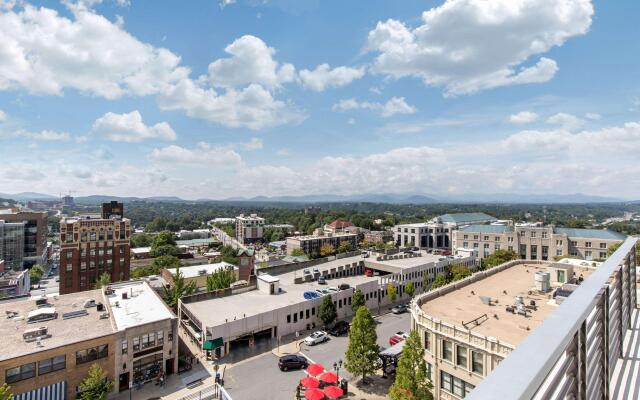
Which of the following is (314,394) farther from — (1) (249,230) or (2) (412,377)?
(1) (249,230)

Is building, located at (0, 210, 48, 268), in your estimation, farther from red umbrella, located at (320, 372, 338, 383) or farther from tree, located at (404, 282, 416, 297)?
red umbrella, located at (320, 372, 338, 383)

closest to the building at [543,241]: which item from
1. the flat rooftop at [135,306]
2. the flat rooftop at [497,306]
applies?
the flat rooftop at [497,306]

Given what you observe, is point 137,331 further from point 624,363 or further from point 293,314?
point 624,363

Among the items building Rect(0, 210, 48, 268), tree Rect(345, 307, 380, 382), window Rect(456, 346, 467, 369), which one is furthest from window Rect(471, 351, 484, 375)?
building Rect(0, 210, 48, 268)

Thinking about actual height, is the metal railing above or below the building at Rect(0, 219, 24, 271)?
above

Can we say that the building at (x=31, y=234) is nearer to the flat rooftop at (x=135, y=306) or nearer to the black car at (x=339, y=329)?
the flat rooftop at (x=135, y=306)

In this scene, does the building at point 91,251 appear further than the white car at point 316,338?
Yes

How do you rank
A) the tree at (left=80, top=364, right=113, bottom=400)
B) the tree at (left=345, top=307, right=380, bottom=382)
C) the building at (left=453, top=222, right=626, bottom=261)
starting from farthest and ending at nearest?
the building at (left=453, top=222, right=626, bottom=261) < the tree at (left=345, top=307, right=380, bottom=382) < the tree at (left=80, top=364, right=113, bottom=400)
